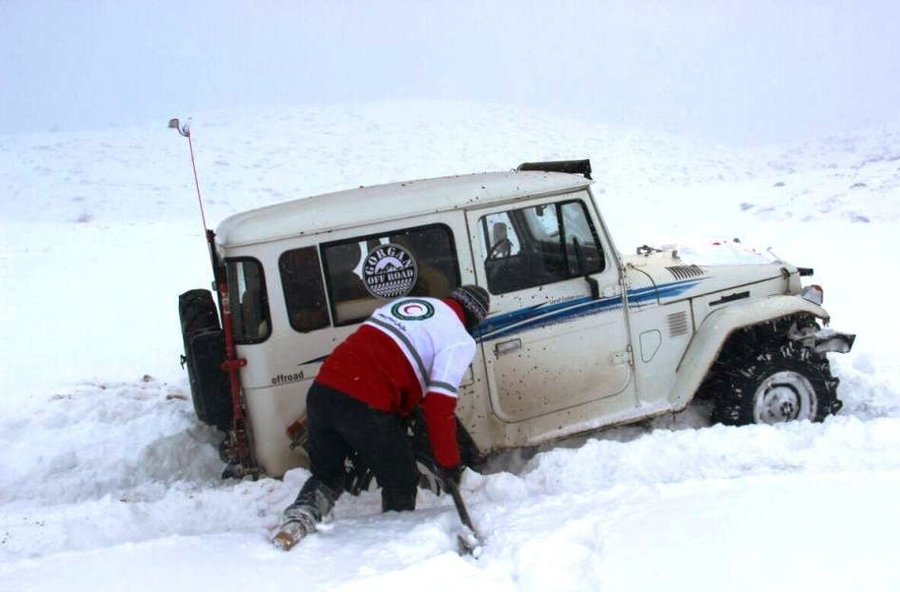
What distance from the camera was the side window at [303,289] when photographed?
474cm

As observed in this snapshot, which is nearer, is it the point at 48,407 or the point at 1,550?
the point at 1,550

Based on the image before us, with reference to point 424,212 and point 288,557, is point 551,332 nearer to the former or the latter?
point 424,212

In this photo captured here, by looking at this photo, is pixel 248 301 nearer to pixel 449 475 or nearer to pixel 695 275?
pixel 449 475

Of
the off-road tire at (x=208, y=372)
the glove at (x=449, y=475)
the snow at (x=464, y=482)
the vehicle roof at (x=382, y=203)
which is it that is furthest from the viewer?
the off-road tire at (x=208, y=372)

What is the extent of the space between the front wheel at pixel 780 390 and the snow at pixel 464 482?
236mm

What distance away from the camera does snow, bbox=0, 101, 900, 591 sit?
350cm

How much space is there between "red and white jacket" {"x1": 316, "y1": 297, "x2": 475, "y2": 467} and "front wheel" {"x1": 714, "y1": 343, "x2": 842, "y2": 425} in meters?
2.08

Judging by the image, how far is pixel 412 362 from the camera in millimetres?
4203

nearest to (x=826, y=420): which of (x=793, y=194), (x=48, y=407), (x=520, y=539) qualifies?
(x=520, y=539)

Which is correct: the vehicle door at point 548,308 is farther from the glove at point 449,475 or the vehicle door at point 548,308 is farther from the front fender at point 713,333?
the glove at point 449,475

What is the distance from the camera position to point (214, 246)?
4840 millimetres

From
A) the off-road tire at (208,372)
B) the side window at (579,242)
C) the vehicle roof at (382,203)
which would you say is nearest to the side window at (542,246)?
the side window at (579,242)

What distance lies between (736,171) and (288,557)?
68.4ft

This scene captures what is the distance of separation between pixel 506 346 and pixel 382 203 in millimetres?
1106
